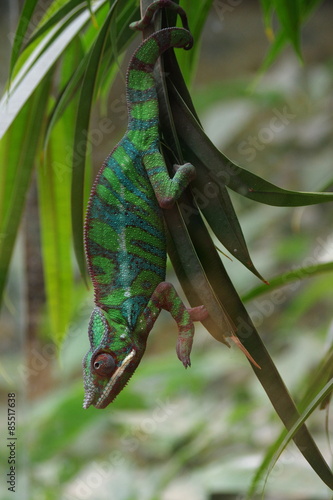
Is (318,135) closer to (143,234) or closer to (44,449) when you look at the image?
(44,449)

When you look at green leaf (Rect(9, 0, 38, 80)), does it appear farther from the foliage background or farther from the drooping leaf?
the drooping leaf

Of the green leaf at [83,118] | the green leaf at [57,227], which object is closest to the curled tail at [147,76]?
the green leaf at [83,118]

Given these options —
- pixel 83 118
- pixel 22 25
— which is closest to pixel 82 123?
pixel 83 118

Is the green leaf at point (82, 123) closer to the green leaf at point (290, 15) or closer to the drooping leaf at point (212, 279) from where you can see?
the drooping leaf at point (212, 279)

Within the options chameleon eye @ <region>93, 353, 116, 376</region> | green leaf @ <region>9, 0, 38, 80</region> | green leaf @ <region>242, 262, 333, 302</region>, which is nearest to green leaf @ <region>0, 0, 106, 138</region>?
green leaf @ <region>9, 0, 38, 80</region>

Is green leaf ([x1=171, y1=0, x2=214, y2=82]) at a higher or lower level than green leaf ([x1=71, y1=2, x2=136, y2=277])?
higher

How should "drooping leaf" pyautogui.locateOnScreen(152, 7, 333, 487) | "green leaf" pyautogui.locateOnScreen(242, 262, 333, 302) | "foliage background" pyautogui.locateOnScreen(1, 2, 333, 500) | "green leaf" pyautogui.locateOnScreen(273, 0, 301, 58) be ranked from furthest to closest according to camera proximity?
"foliage background" pyautogui.locateOnScreen(1, 2, 333, 500), "green leaf" pyautogui.locateOnScreen(273, 0, 301, 58), "green leaf" pyautogui.locateOnScreen(242, 262, 333, 302), "drooping leaf" pyautogui.locateOnScreen(152, 7, 333, 487)

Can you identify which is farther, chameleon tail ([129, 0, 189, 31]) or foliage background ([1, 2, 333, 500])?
foliage background ([1, 2, 333, 500])
